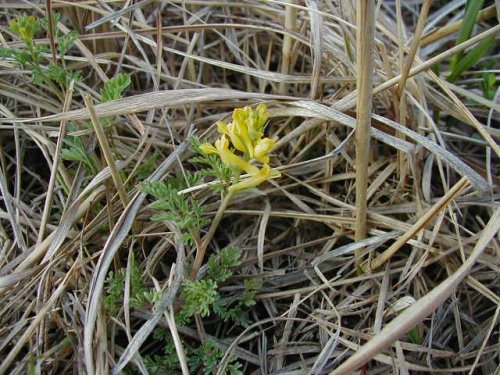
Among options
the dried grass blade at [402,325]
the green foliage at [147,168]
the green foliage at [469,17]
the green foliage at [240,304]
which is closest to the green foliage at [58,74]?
the green foliage at [147,168]

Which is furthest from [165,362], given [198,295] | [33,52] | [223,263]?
[33,52]

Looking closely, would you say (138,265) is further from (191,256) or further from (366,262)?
(366,262)

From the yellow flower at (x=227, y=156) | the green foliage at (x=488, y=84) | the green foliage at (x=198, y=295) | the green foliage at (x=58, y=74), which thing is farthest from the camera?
the green foliage at (x=488, y=84)

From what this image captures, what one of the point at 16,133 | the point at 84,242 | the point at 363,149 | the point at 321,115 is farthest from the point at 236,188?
the point at 16,133

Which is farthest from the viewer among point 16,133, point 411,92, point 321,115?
A: point 411,92

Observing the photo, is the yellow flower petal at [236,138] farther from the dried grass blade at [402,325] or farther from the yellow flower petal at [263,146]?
the dried grass blade at [402,325]

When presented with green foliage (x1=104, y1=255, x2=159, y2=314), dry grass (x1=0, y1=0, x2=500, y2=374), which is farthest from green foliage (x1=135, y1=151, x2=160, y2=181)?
green foliage (x1=104, y1=255, x2=159, y2=314)
